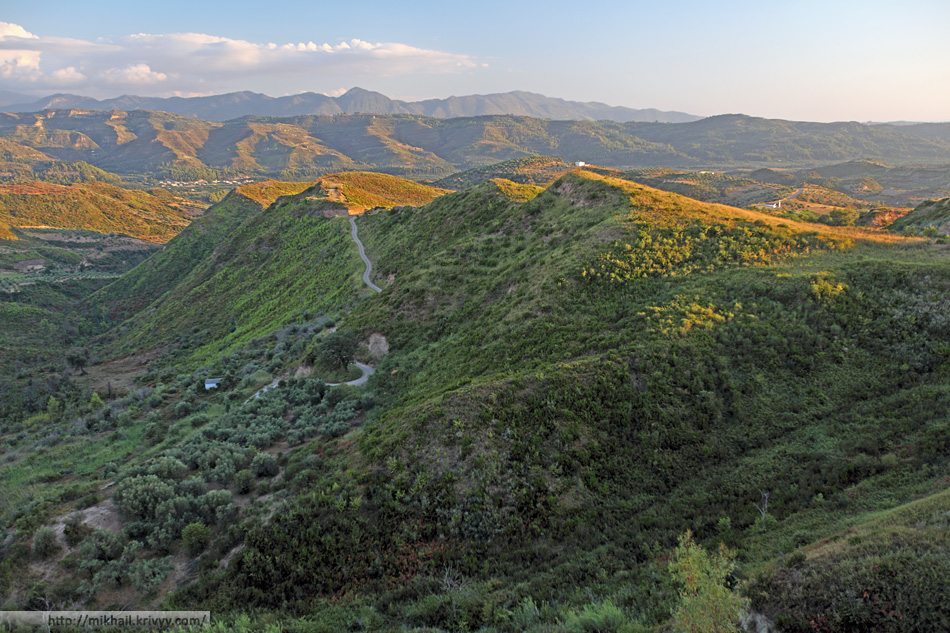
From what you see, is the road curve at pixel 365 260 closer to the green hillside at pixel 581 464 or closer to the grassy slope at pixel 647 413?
the green hillside at pixel 581 464

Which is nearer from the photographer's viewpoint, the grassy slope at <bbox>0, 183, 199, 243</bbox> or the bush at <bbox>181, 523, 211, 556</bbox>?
the bush at <bbox>181, 523, 211, 556</bbox>

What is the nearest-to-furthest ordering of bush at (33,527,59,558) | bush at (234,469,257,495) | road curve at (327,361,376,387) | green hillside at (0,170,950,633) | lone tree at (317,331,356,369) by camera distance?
green hillside at (0,170,950,633)
bush at (33,527,59,558)
bush at (234,469,257,495)
road curve at (327,361,376,387)
lone tree at (317,331,356,369)

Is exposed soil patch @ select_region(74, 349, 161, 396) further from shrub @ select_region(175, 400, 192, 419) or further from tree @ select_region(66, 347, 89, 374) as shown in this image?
shrub @ select_region(175, 400, 192, 419)

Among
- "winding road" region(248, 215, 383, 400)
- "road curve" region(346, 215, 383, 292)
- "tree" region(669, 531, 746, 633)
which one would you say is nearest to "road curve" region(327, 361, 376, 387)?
"winding road" region(248, 215, 383, 400)

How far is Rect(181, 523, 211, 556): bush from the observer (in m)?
13.9

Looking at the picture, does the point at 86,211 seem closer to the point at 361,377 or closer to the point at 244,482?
the point at 361,377

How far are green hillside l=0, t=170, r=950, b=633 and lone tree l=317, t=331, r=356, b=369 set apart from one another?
292 cm

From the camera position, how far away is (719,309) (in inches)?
813

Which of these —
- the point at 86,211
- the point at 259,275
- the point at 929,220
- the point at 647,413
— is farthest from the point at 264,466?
the point at 86,211

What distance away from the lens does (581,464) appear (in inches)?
586

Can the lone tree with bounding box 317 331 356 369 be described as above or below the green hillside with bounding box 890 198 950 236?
below

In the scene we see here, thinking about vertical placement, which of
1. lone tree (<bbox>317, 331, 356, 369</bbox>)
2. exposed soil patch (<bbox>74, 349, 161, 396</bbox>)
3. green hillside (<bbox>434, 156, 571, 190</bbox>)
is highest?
green hillside (<bbox>434, 156, 571, 190</bbox>)

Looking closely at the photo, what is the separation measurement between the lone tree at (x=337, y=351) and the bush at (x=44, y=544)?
684 inches

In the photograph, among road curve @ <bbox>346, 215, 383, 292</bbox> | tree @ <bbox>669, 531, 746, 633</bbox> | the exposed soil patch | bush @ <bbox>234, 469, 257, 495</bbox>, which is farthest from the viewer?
road curve @ <bbox>346, 215, 383, 292</bbox>
